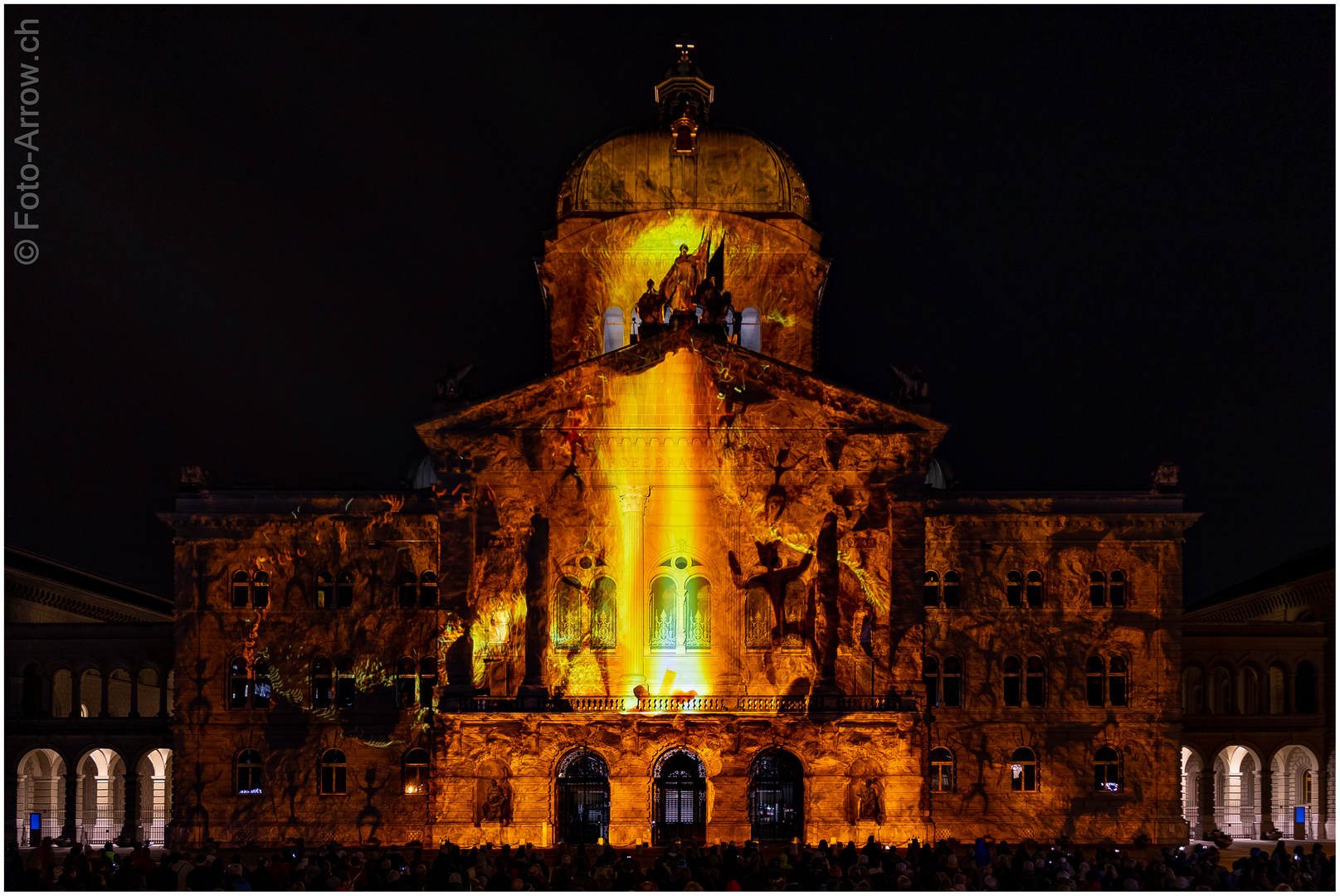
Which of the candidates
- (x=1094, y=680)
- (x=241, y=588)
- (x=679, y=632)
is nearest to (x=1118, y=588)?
(x=1094, y=680)

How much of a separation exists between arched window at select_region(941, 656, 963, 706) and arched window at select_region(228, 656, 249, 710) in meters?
22.6

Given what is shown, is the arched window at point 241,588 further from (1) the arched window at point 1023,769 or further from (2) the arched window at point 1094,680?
(2) the arched window at point 1094,680

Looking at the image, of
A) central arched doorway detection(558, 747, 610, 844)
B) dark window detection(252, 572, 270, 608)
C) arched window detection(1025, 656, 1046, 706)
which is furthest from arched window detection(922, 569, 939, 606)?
dark window detection(252, 572, 270, 608)

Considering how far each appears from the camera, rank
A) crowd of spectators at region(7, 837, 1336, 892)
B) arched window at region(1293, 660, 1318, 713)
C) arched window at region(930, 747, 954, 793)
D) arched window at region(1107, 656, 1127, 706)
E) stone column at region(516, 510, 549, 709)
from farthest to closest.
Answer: arched window at region(1293, 660, 1318, 713) → arched window at region(1107, 656, 1127, 706) → arched window at region(930, 747, 954, 793) → stone column at region(516, 510, 549, 709) → crowd of spectators at region(7, 837, 1336, 892)

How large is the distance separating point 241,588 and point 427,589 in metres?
6.01

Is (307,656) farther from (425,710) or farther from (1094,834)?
(1094,834)

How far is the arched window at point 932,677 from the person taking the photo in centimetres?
5822

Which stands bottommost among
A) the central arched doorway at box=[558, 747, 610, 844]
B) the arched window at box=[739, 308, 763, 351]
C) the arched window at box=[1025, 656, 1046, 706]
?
the central arched doorway at box=[558, 747, 610, 844]

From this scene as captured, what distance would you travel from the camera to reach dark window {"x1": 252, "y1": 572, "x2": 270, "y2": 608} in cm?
5822

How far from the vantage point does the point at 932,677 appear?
5856 centimetres

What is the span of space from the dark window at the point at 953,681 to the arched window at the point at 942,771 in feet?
5.33

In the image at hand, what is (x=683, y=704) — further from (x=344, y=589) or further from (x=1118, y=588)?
(x=1118, y=588)

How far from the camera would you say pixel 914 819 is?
174 ft

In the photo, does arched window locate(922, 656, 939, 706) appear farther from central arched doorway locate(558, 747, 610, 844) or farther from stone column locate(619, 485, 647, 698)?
central arched doorway locate(558, 747, 610, 844)
